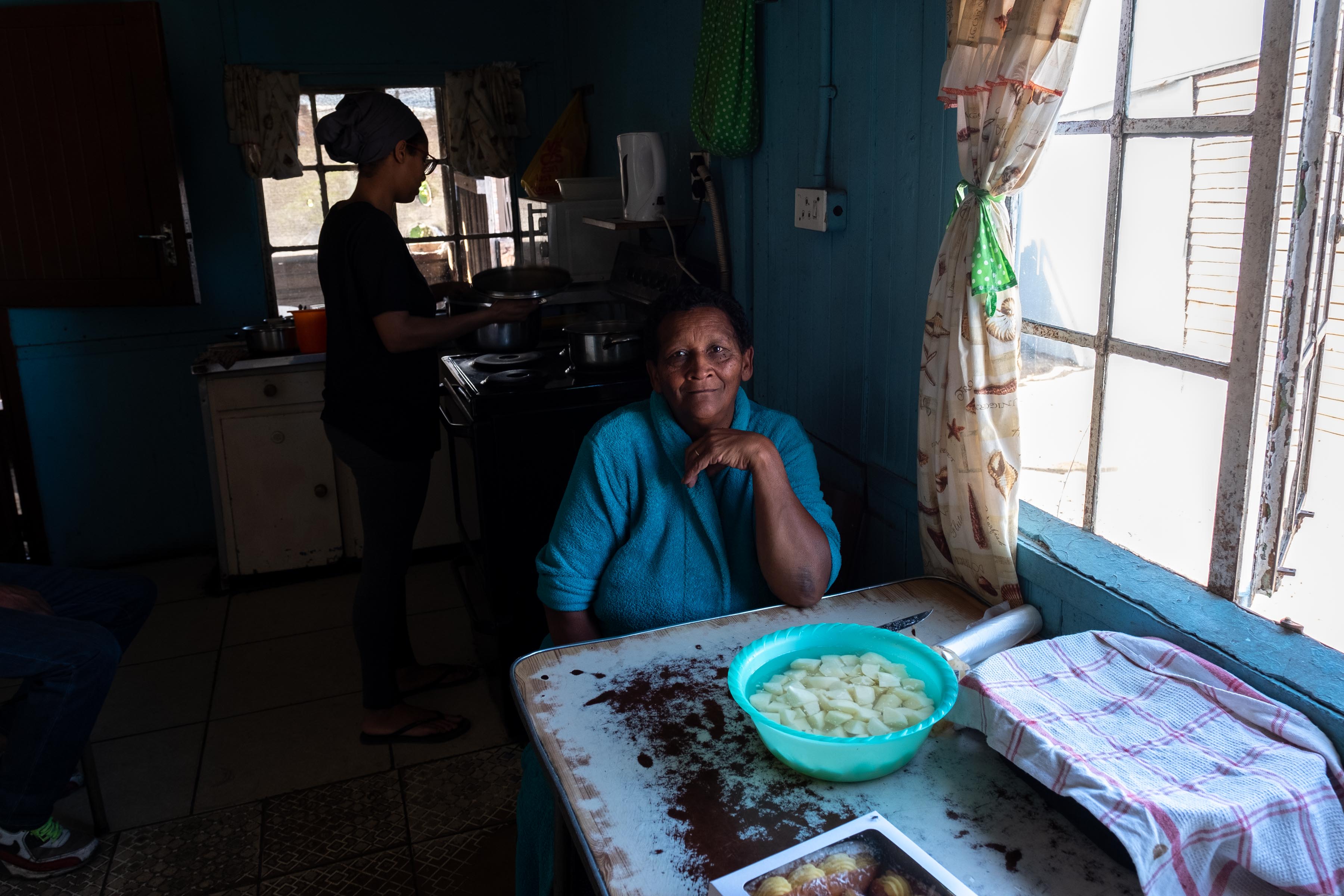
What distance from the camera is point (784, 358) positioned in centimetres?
249

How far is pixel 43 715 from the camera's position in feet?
6.66

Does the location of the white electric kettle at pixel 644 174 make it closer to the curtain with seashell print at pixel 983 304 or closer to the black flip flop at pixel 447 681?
the curtain with seashell print at pixel 983 304

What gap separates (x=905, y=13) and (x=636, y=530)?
106 centimetres

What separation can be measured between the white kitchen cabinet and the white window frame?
8.86ft

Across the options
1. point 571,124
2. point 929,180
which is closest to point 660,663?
point 929,180

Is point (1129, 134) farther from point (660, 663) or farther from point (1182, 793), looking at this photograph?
point (660, 663)

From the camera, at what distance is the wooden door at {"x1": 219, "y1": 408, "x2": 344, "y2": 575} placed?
3.59 metres

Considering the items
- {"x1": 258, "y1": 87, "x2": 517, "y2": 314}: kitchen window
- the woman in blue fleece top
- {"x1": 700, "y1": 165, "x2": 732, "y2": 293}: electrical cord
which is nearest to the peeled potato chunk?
the woman in blue fleece top

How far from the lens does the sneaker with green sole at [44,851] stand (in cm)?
217

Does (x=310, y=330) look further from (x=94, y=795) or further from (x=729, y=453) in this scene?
(x=729, y=453)

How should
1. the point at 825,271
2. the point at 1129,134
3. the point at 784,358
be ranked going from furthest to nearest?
the point at 784,358 < the point at 825,271 < the point at 1129,134

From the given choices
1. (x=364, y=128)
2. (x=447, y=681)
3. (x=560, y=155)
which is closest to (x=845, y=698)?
(x=364, y=128)

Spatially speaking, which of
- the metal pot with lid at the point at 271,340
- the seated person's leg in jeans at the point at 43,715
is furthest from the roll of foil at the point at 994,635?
the metal pot with lid at the point at 271,340

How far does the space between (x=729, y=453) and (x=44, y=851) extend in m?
1.87
